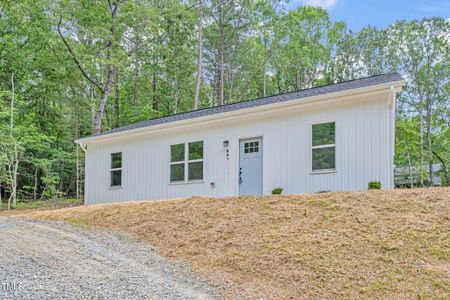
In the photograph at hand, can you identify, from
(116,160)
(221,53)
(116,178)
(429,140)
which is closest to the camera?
(116,178)

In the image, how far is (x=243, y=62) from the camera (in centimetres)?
2627

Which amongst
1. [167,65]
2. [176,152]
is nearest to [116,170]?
[176,152]

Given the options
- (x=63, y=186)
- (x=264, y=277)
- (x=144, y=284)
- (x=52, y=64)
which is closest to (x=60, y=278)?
(x=144, y=284)

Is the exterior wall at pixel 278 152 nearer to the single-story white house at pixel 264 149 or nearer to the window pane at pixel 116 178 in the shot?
the single-story white house at pixel 264 149

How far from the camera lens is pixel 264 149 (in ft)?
33.8

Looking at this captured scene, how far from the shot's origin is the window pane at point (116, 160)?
13.4m

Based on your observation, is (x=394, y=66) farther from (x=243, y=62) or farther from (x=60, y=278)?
(x=60, y=278)

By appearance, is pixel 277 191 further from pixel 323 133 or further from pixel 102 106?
pixel 102 106

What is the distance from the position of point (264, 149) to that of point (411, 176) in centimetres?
1647

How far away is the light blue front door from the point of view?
34.2 feet

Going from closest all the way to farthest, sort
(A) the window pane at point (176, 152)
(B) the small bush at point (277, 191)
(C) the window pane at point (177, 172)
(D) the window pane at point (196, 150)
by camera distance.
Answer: (B) the small bush at point (277, 191) → (D) the window pane at point (196, 150) → (C) the window pane at point (177, 172) → (A) the window pane at point (176, 152)

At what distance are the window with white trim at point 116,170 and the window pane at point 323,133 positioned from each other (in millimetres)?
6811

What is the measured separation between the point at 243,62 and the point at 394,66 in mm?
9356

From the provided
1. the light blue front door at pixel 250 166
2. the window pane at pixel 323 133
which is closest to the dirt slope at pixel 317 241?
the window pane at pixel 323 133
